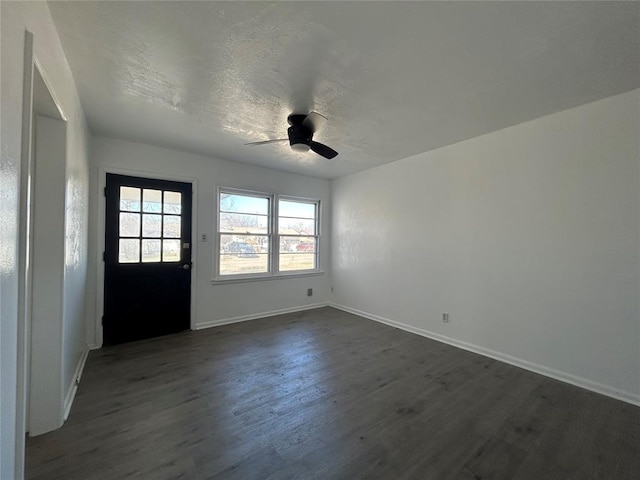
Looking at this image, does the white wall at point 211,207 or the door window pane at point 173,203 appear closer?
the white wall at point 211,207

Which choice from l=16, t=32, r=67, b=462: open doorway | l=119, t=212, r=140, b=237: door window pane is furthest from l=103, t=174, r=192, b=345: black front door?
l=16, t=32, r=67, b=462: open doorway

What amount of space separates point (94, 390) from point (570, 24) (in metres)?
4.34

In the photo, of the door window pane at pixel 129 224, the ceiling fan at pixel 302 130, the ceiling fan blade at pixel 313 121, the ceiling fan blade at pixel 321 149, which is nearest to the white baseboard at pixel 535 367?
the ceiling fan blade at pixel 321 149

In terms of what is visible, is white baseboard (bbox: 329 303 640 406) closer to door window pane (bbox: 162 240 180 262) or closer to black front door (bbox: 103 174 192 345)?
black front door (bbox: 103 174 192 345)

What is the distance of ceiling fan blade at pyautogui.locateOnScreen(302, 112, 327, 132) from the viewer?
241 centimetres

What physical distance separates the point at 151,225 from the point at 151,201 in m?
0.32

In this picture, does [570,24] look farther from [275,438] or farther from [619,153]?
[275,438]

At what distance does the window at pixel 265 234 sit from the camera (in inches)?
171

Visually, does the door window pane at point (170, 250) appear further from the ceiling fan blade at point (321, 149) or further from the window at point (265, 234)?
the ceiling fan blade at point (321, 149)

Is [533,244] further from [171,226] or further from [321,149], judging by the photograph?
[171,226]

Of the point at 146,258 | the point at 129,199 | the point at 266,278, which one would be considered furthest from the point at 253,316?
the point at 129,199

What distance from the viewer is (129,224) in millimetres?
3521

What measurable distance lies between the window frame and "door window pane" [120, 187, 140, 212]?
39.7 inches

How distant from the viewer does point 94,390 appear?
2340 mm
